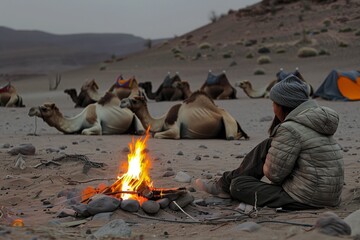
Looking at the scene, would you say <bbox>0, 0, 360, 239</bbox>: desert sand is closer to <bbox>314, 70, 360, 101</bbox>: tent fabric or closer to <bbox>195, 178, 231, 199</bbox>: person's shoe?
<bbox>195, 178, 231, 199</bbox>: person's shoe

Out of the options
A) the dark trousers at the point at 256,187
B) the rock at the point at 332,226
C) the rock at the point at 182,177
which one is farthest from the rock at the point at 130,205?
the rock at the point at 332,226

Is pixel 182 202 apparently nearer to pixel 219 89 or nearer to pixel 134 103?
pixel 134 103

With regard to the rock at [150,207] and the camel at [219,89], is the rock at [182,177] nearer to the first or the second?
the rock at [150,207]

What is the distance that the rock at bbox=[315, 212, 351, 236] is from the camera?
4.47 metres

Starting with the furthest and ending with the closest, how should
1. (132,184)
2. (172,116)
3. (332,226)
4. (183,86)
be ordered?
1. (183,86)
2. (172,116)
3. (132,184)
4. (332,226)

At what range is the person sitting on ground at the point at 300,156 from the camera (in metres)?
5.86

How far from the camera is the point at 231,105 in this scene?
20.1 metres

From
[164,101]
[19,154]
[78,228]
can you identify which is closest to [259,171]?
[78,228]

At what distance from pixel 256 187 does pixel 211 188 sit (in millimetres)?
700

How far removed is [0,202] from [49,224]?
1.23 meters

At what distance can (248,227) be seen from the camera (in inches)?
206

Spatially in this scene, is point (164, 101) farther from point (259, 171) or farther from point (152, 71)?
point (152, 71)

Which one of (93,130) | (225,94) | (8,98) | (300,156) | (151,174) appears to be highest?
(300,156)

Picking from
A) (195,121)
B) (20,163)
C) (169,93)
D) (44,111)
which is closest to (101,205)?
(20,163)
